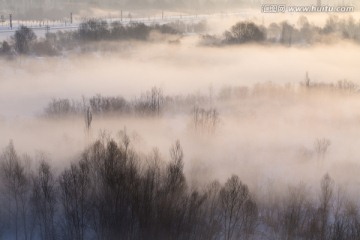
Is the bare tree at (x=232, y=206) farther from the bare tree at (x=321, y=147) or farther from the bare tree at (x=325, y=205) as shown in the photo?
the bare tree at (x=321, y=147)

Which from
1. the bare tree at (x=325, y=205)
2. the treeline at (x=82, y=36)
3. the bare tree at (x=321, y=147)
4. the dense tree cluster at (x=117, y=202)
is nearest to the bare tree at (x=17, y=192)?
the dense tree cluster at (x=117, y=202)

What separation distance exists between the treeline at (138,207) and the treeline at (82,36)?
18417 mm

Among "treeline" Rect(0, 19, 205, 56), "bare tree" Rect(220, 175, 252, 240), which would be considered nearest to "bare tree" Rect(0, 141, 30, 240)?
"bare tree" Rect(220, 175, 252, 240)

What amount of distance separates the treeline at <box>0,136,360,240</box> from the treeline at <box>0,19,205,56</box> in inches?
725

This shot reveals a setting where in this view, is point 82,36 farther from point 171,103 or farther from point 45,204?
point 45,204

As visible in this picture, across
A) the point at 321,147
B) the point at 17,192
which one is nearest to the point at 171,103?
the point at 321,147

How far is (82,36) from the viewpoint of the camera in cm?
3984

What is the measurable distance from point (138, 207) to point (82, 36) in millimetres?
26080

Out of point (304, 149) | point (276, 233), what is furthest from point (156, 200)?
point (304, 149)

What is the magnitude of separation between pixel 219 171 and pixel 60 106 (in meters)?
10.7

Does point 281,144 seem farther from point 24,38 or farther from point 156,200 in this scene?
point 24,38

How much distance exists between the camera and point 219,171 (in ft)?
69.9

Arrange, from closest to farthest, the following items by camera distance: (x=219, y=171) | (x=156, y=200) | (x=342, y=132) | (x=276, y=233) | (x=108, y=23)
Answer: (x=156, y=200) → (x=276, y=233) → (x=219, y=171) → (x=342, y=132) → (x=108, y=23)

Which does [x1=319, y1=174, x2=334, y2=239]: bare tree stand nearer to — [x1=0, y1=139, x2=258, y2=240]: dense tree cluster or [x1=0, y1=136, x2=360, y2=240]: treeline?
[x1=0, y1=136, x2=360, y2=240]: treeline
